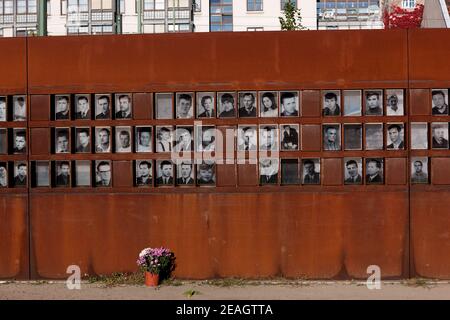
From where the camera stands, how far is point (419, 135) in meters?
9.88

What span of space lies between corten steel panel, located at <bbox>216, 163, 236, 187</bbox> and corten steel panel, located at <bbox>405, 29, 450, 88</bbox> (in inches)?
125

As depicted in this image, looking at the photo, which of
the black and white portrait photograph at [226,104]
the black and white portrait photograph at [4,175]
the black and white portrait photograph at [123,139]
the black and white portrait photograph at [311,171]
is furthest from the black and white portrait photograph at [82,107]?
the black and white portrait photograph at [311,171]

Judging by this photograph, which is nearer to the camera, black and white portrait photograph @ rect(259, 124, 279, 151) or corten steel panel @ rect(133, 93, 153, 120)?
black and white portrait photograph @ rect(259, 124, 279, 151)

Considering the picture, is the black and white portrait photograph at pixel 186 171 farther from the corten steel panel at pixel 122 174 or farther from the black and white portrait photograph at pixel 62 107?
the black and white portrait photograph at pixel 62 107

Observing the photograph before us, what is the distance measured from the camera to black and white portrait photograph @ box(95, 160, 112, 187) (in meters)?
10.2

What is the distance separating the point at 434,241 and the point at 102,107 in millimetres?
5787

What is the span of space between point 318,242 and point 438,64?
11.2 feet

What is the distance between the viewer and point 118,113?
10.2 meters

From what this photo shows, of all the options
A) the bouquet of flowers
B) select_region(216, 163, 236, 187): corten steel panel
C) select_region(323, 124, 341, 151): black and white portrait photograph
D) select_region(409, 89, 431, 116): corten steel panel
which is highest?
select_region(409, 89, 431, 116): corten steel panel

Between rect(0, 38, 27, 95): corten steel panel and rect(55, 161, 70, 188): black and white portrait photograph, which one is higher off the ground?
rect(0, 38, 27, 95): corten steel panel

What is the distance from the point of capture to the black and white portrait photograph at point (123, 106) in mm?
10211

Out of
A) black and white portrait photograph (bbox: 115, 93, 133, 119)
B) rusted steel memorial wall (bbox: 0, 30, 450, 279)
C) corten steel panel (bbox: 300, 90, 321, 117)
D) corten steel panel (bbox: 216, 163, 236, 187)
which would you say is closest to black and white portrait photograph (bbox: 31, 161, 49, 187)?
rusted steel memorial wall (bbox: 0, 30, 450, 279)

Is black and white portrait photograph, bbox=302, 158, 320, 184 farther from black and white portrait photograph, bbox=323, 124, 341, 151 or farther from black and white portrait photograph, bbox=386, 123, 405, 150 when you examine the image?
black and white portrait photograph, bbox=386, 123, 405, 150
